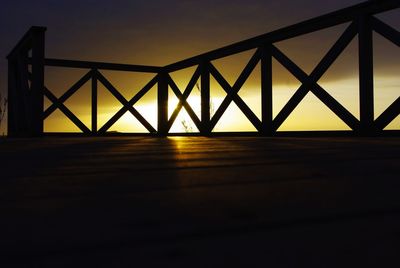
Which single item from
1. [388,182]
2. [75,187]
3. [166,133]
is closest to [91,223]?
[75,187]

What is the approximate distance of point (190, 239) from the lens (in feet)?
1.89

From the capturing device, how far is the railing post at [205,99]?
686cm

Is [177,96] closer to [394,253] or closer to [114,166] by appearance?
[114,166]

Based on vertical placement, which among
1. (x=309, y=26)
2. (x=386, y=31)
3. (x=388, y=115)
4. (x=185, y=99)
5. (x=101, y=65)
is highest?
(x=101, y=65)

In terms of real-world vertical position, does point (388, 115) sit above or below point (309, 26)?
below

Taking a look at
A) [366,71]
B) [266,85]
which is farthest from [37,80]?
[366,71]

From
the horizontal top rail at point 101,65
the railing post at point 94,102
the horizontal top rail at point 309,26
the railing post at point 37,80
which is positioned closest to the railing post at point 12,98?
the horizontal top rail at point 101,65

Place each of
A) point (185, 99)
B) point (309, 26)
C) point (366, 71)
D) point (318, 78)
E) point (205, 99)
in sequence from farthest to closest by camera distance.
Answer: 1. point (185, 99)
2. point (205, 99)
3. point (309, 26)
4. point (318, 78)
5. point (366, 71)

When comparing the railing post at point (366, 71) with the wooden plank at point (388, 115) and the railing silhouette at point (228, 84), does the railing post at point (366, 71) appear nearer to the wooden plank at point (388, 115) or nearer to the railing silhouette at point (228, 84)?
the railing silhouette at point (228, 84)

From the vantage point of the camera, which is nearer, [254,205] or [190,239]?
[190,239]

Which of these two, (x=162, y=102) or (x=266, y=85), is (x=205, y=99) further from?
(x=162, y=102)

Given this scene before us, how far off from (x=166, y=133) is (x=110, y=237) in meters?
8.20

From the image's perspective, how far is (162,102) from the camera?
9141mm

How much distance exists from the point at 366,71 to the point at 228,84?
7.32ft
